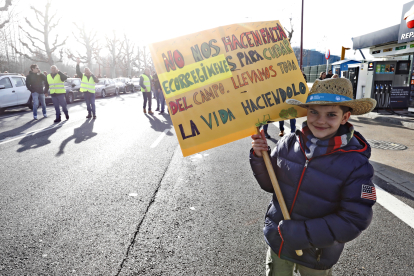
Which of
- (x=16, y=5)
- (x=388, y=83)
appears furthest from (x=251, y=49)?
(x=16, y=5)

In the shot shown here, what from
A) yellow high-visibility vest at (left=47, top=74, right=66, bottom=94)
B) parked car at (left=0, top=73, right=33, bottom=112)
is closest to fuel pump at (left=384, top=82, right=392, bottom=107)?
yellow high-visibility vest at (left=47, top=74, right=66, bottom=94)

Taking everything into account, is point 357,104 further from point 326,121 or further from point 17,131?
point 17,131

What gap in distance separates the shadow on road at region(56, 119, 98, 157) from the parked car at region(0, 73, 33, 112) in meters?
6.09

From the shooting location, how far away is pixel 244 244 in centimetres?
271

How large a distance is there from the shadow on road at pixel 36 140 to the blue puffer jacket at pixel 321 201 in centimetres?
683

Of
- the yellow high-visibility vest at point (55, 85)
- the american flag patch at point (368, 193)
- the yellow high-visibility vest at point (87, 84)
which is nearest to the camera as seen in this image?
the american flag patch at point (368, 193)

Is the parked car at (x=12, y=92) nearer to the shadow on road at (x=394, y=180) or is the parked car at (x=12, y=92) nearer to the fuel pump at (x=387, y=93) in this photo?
the shadow on road at (x=394, y=180)

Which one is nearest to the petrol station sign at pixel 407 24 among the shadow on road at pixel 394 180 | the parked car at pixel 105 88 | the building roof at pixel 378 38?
the building roof at pixel 378 38

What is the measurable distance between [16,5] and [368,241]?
40639 mm

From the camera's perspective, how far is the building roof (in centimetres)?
1165

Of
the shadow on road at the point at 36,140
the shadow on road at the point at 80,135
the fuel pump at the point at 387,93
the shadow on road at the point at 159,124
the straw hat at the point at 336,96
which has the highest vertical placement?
the straw hat at the point at 336,96

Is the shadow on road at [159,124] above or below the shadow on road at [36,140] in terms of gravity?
below

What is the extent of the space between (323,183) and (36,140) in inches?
313

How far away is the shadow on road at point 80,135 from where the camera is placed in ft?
22.4
